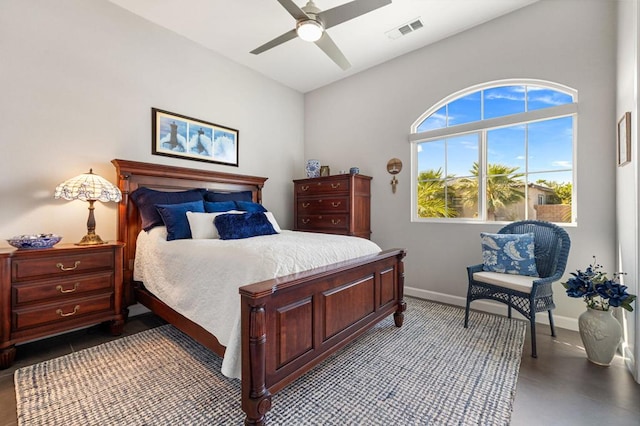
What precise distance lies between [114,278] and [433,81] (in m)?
4.21

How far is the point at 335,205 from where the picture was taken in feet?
13.1

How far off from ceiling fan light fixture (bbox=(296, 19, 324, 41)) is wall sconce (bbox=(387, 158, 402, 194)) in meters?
1.99

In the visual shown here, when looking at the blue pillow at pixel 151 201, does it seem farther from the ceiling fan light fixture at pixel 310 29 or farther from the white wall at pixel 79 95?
the ceiling fan light fixture at pixel 310 29

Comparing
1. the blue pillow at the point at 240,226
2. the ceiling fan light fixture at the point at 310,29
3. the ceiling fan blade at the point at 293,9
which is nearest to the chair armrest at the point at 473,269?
the blue pillow at the point at 240,226

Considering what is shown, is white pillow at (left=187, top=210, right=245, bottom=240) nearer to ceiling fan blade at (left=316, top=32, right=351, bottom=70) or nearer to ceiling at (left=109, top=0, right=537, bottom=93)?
ceiling fan blade at (left=316, top=32, right=351, bottom=70)

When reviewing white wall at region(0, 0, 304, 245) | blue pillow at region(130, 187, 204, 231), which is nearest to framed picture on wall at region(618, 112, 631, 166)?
blue pillow at region(130, 187, 204, 231)

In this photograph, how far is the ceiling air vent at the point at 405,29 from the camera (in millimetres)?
3165

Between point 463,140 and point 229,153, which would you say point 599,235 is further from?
point 229,153

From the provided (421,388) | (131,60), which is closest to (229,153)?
(131,60)

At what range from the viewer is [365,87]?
14.1 ft

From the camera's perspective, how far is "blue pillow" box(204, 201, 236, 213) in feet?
10.3

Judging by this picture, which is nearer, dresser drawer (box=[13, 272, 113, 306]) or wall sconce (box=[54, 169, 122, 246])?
dresser drawer (box=[13, 272, 113, 306])

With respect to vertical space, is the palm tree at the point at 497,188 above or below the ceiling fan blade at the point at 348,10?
below

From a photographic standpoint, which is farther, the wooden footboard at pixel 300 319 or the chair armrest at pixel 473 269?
the chair armrest at pixel 473 269
